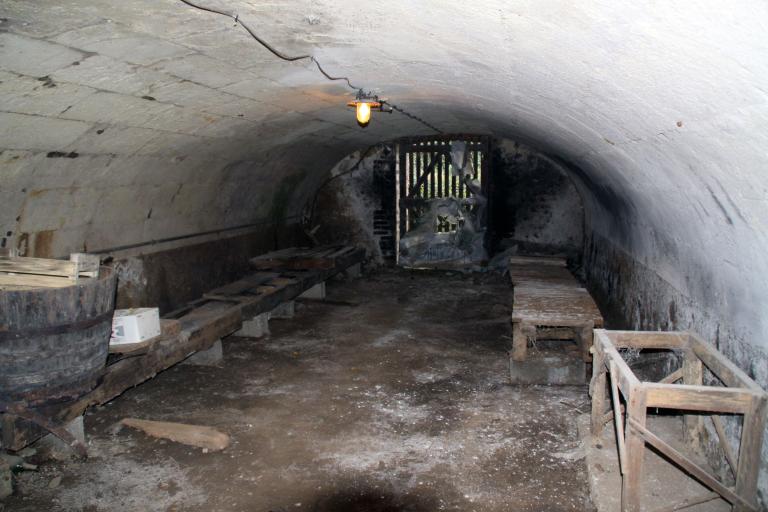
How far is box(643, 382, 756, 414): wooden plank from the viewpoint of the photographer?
314cm

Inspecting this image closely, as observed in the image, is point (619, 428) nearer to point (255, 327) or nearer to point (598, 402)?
point (598, 402)

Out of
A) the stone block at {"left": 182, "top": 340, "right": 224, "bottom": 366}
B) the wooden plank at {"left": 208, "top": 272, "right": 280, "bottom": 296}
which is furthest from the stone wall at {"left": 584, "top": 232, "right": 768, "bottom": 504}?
the wooden plank at {"left": 208, "top": 272, "right": 280, "bottom": 296}

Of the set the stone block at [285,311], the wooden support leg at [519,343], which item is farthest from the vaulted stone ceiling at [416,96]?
the stone block at [285,311]

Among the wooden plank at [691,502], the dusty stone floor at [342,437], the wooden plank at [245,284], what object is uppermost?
the wooden plank at [245,284]

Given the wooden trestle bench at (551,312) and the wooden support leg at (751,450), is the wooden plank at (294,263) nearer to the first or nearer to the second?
the wooden trestle bench at (551,312)

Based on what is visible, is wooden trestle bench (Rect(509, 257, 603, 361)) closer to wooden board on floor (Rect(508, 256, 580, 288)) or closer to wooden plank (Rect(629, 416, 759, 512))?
wooden board on floor (Rect(508, 256, 580, 288))

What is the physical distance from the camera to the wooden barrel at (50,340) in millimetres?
3859

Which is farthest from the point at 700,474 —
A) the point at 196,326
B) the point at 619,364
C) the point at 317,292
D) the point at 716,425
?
the point at 317,292

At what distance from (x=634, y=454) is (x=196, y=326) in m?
4.43

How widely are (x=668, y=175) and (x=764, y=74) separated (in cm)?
224

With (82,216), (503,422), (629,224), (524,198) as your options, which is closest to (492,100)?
(629,224)

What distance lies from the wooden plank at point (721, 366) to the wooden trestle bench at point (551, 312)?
1.64m

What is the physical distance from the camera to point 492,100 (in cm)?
586

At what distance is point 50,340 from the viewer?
13.1 feet
